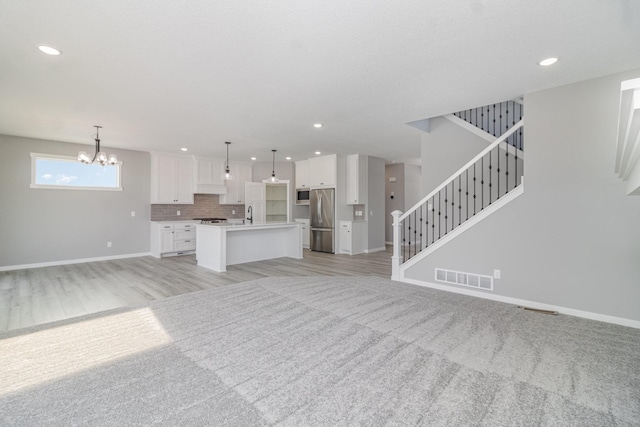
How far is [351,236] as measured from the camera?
25.7ft

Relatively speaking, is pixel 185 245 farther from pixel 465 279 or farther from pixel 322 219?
pixel 465 279

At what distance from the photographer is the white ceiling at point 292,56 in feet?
7.23

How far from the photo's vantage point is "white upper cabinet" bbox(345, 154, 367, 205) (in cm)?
795

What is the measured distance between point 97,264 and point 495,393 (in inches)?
299

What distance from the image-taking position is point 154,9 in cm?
217

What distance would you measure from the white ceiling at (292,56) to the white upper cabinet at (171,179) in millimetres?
2726

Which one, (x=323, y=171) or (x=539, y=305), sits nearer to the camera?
(x=539, y=305)

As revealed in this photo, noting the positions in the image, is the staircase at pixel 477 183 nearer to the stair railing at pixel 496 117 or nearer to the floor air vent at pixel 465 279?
the stair railing at pixel 496 117

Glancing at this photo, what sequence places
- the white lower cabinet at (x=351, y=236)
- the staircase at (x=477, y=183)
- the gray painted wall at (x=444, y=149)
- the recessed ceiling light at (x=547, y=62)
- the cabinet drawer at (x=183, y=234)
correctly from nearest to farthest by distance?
1. the recessed ceiling light at (x=547, y=62)
2. the staircase at (x=477, y=183)
3. the gray painted wall at (x=444, y=149)
4. the cabinet drawer at (x=183, y=234)
5. the white lower cabinet at (x=351, y=236)

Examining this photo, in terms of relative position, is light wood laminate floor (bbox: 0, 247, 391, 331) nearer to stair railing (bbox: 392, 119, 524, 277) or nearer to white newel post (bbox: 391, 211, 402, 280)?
white newel post (bbox: 391, 211, 402, 280)

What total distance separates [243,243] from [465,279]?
4503 mm

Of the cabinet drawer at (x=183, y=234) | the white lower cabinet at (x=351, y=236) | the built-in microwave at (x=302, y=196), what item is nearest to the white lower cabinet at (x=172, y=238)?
the cabinet drawer at (x=183, y=234)

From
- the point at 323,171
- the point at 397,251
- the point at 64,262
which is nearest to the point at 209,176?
the point at 323,171

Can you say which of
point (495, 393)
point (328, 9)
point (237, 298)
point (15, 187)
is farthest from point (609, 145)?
point (15, 187)
